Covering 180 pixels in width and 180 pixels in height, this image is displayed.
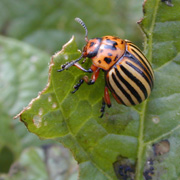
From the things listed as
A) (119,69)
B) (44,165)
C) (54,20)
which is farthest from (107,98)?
(54,20)

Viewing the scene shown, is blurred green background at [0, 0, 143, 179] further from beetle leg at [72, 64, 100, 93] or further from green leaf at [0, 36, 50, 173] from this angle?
beetle leg at [72, 64, 100, 93]

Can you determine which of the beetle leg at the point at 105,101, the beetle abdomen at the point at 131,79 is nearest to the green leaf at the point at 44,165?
the beetle leg at the point at 105,101

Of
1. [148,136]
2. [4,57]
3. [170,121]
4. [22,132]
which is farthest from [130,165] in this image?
[4,57]

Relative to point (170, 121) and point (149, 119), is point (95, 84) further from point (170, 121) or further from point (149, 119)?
point (170, 121)

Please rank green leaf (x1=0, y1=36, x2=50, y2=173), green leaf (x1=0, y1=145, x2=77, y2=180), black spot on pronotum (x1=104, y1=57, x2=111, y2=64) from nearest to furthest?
1. black spot on pronotum (x1=104, y1=57, x2=111, y2=64)
2. green leaf (x1=0, y1=145, x2=77, y2=180)
3. green leaf (x1=0, y1=36, x2=50, y2=173)

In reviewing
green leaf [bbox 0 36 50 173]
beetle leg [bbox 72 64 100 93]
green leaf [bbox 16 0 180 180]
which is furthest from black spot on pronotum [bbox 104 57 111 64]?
green leaf [bbox 0 36 50 173]
